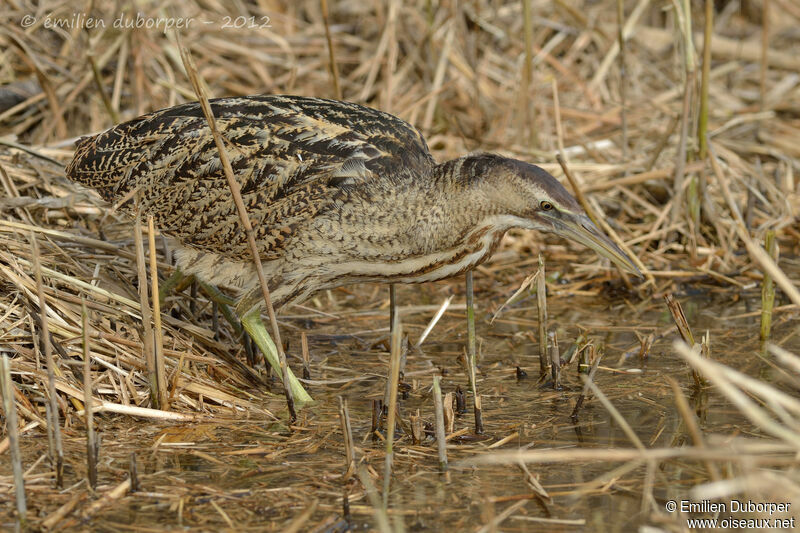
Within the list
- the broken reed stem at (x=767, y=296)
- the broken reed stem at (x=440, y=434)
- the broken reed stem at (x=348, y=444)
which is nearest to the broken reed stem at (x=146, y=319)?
the broken reed stem at (x=348, y=444)

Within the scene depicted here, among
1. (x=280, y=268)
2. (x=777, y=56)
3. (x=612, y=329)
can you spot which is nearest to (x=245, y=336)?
(x=280, y=268)

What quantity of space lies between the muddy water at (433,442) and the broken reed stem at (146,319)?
14 centimetres

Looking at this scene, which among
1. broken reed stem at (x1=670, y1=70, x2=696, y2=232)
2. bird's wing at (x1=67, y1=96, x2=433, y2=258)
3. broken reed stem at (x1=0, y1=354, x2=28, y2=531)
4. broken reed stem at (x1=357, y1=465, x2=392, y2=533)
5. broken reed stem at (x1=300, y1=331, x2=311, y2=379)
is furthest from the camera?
broken reed stem at (x1=670, y1=70, x2=696, y2=232)

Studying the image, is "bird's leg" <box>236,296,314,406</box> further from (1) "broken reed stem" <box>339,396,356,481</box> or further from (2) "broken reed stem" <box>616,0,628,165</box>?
(2) "broken reed stem" <box>616,0,628,165</box>

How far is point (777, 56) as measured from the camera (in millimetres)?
7891

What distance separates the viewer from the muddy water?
303 cm

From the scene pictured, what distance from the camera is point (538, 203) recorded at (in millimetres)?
3865

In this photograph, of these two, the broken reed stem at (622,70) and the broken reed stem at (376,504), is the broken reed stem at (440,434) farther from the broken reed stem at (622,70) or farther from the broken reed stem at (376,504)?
the broken reed stem at (622,70)

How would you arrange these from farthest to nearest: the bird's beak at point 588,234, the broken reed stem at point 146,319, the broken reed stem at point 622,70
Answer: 1. the broken reed stem at point 622,70
2. the bird's beak at point 588,234
3. the broken reed stem at point 146,319

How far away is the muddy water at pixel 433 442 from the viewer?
119 inches

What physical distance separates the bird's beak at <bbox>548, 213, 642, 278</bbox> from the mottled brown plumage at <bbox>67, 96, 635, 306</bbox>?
0.6 inches

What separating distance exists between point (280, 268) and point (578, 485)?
1.60 metres

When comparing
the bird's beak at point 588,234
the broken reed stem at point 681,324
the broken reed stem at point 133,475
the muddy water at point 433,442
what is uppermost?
the bird's beak at point 588,234

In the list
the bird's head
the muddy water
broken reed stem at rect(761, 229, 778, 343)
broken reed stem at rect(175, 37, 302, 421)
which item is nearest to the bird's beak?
the bird's head
